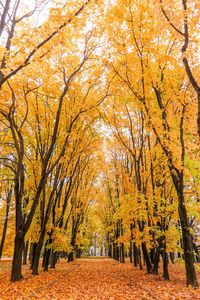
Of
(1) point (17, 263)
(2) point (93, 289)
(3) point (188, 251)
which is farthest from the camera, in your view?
(1) point (17, 263)

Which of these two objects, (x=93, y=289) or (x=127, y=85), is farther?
(x=127, y=85)

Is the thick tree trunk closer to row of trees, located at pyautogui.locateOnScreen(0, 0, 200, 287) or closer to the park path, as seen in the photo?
row of trees, located at pyautogui.locateOnScreen(0, 0, 200, 287)

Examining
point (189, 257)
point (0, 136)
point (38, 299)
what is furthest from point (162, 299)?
point (0, 136)

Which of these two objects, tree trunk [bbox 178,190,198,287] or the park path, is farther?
tree trunk [bbox 178,190,198,287]

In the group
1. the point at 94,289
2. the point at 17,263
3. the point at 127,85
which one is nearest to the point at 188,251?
the point at 94,289

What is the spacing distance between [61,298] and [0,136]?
10.5m

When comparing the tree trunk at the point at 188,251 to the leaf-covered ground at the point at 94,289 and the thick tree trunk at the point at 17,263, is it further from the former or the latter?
the thick tree trunk at the point at 17,263

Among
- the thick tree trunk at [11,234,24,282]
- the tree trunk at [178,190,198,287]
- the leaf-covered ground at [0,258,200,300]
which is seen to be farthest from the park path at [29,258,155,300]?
the tree trunk at [178,190,198,287]

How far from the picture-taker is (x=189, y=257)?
7.44 meters

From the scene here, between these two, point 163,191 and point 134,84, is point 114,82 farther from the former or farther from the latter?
point 163,191

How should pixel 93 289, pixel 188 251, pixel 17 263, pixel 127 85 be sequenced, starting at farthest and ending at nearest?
pixel 127 85, pixel 17 263, pixel 188 251, pixel 93 289

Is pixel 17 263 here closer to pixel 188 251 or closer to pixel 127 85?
pixel 188 251

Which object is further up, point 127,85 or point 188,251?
point 127,85

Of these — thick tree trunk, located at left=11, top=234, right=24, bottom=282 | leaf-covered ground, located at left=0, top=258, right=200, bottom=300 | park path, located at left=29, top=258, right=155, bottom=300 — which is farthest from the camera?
thick tree trunk, located at left=11, top=234, right=24, bottom=282
